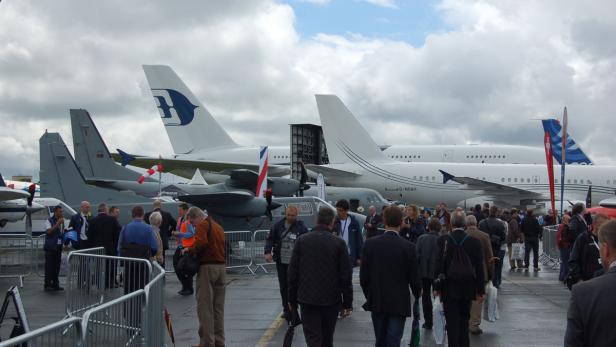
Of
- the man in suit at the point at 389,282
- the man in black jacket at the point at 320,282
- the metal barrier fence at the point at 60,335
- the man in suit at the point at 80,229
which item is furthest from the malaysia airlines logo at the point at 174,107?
the metal barrier fence at the point at 60,335

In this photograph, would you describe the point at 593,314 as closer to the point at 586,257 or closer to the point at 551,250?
the point at 586,257

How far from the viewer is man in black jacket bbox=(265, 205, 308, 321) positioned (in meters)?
8.83

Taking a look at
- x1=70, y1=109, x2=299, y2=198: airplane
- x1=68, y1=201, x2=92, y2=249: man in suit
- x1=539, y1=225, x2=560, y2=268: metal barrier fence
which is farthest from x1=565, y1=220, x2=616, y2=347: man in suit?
x1=70, y1=109, x2=299, y2=198: airplane

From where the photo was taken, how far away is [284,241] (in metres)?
8.87

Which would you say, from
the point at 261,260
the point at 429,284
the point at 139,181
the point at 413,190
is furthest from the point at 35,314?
the point at 413,190

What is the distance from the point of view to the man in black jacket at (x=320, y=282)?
6375 mm

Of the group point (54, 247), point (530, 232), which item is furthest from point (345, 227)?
point (530, 232)

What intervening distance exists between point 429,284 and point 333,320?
307cm

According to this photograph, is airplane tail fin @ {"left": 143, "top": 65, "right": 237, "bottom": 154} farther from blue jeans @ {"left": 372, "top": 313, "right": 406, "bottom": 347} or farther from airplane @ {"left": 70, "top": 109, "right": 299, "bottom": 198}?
blue jeans @ {"left": 372, "top": 313, "right": 406, "bottom": 347}

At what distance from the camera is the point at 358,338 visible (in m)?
8.66

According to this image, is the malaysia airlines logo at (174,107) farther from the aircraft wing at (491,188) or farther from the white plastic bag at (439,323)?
the white plastic bag at (439,323)

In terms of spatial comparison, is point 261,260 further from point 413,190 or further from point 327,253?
point 413,190

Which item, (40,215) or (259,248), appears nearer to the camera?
(259,248)

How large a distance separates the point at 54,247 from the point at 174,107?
94.7ft
